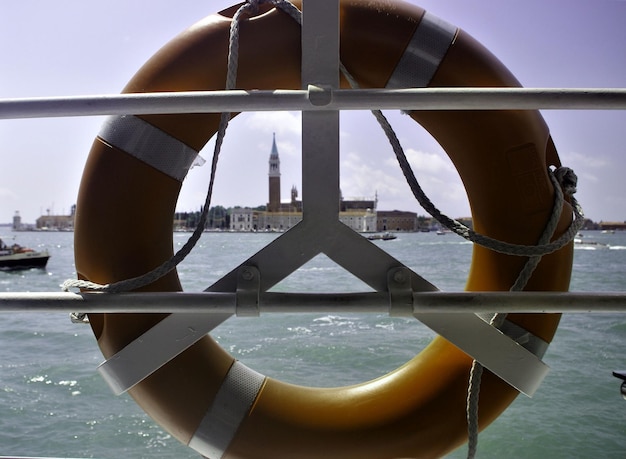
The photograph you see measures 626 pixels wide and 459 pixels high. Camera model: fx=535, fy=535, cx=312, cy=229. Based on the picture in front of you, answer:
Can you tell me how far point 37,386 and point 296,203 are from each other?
44282 mm

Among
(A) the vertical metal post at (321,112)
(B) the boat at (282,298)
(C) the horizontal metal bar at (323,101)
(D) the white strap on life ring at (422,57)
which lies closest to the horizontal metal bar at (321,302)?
(B) the boat at (282,298)

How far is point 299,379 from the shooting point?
402 centimetres

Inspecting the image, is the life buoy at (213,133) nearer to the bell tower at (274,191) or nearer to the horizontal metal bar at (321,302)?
the horizontal metal bar at (321,302)

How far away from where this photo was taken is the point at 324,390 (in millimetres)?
1070

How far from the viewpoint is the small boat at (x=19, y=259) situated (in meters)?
14.5

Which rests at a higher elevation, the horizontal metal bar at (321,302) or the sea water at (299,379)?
the horizontal metal bar at (321,302)

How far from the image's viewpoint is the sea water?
9.37 feet

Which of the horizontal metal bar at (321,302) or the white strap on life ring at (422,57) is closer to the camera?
the horizontal metal bar at (321,302)

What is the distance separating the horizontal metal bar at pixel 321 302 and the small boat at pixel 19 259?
15.7 m

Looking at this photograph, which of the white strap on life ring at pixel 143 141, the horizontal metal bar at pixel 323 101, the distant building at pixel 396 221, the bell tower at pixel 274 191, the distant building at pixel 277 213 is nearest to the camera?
the horizontal metal bar at pixel 323 101

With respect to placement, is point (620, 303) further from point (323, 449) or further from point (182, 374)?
point (182, 374)

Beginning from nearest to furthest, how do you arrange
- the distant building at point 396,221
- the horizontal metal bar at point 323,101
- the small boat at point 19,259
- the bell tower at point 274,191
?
1. the horizontal metal bar at point 323,101
2. the small boat at point 19,259
3. the bell tower at point 274,191
4. the distant building at point 396,221

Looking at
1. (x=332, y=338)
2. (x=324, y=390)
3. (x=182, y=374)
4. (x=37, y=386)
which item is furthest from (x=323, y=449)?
(x=332, y=338)

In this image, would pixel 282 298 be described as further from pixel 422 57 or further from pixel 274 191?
pixel 274 191
